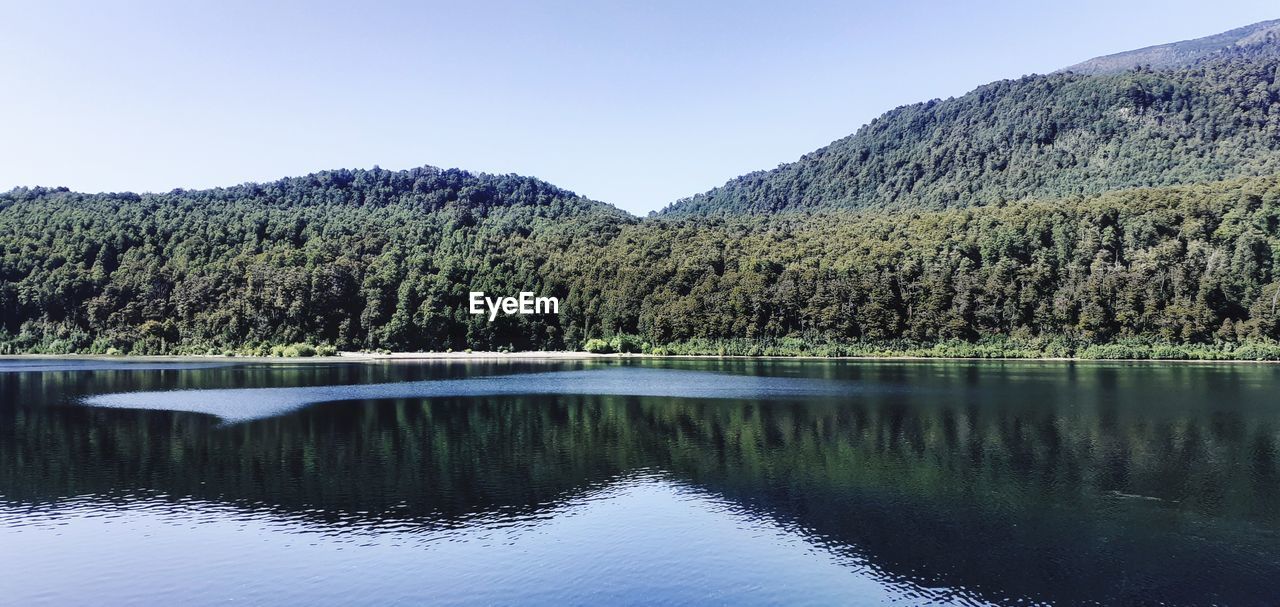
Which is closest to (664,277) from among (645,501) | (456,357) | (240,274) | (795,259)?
(795,259)

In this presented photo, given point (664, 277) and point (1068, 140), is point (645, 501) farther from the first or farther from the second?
point (1068, 140)

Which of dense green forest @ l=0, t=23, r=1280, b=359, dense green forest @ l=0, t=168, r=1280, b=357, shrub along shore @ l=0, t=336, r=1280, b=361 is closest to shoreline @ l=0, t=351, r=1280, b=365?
shrub along shore @ l=0, t=336, r=1280, b=361

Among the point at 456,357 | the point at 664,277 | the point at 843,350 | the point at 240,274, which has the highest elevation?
the point at 240,274

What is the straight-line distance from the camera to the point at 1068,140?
143250 millimetres

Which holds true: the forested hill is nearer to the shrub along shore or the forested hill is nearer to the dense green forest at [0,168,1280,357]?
the dense green forest at [0,168,1280,357]

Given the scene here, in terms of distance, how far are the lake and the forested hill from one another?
9622cm

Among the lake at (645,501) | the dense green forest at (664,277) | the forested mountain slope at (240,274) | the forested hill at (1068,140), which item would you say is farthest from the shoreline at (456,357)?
the lake at (645,501)

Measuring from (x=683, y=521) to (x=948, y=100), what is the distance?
182791 millimetres

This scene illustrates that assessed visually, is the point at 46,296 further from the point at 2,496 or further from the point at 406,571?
the point at 406,571

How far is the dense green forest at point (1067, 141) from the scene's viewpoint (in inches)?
4884

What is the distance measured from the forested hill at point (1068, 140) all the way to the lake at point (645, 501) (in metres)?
96.2

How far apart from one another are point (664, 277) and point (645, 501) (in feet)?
282

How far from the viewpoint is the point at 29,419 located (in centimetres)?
3709

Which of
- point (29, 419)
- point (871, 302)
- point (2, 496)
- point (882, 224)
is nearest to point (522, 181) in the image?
point (882, 224)
